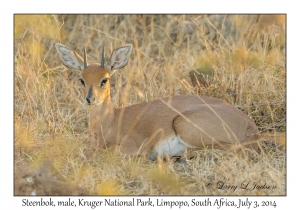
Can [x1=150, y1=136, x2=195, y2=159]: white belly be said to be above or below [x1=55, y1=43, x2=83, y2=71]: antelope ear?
below

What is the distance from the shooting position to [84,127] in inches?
355

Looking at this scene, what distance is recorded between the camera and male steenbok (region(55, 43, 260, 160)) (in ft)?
25.0

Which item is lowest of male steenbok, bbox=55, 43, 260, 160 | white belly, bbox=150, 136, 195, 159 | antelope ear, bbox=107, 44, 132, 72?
white belly, bbox=150, 136, 195, 159

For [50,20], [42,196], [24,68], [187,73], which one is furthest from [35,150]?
[50,20]

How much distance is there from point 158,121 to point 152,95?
1.49m

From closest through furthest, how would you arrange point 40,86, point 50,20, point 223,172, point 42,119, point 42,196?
point 42,196, point 223,172, point 42,119, point 40,86, point 50,20

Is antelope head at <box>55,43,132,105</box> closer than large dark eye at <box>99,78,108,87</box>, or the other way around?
antelope head at <box>55,43,132,105</box>

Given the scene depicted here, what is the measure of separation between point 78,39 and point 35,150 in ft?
15.5

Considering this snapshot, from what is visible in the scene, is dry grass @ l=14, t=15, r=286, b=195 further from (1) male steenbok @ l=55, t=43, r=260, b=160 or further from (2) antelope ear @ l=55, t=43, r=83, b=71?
(2) antelope ear @ l=55, t=43, r=83, b=71

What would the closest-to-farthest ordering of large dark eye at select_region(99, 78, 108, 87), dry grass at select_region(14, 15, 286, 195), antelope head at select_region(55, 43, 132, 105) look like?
1. dry grass at select_region(14, 15, 286, 195)
2. antelope head at select_region(55, 43, 132, 105)
3. large dark eye at select_region(99, 78, 108, 87)

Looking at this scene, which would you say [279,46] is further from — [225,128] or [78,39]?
[78,39]

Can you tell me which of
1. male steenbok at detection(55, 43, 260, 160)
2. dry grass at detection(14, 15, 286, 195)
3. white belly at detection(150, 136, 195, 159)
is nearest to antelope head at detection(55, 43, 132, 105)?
male steenbok at detection(55, 43, 260, 160)

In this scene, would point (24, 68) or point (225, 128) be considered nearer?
point (225, 128)

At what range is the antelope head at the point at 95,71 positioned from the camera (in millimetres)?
7613
